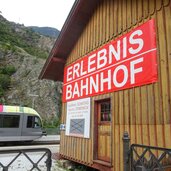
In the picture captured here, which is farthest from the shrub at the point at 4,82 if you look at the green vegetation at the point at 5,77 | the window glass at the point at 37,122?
the window glass at the point at 37,122

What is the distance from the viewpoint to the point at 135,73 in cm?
684

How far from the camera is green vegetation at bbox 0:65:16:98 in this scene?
35.7 m

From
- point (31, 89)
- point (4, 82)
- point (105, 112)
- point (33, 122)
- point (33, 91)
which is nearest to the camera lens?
point (105, 112)

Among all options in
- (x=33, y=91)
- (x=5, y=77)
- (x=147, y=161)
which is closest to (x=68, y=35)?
(x=147, y=161)

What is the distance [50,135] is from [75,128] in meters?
18.7

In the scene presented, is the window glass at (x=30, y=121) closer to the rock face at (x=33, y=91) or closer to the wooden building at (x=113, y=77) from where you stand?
the wooden building at (x=113, y=77)

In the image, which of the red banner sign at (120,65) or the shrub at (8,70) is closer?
the red banner sign at (120,65)

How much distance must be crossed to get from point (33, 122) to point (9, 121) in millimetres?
2133

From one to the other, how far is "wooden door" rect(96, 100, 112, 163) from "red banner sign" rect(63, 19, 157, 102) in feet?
1.93

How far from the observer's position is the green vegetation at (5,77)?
35734 mm

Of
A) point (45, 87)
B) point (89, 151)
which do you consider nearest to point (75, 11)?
point (89, 151)

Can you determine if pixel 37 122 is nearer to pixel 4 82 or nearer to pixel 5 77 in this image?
pixel 4 82

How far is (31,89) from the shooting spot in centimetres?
3575

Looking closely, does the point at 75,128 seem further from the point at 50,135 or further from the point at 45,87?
the point at 45,87
